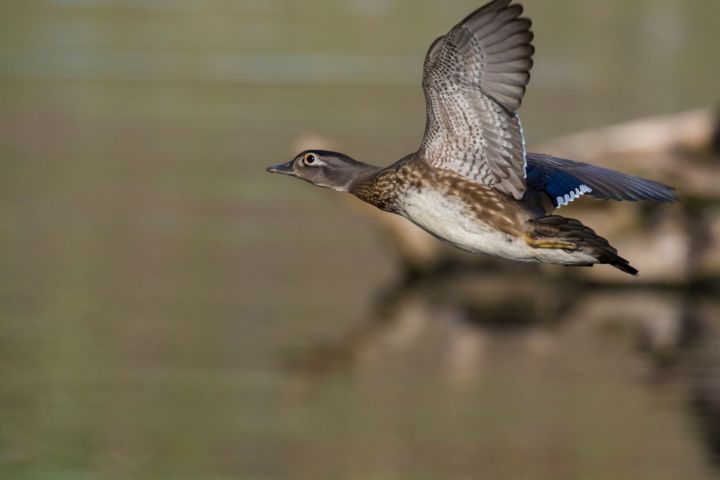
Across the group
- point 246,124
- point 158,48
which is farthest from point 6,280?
point 158,48

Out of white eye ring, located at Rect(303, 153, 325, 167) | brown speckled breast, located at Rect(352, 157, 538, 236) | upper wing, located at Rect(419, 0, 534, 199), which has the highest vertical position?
upper wing, located at Rect(419, 0, 534, 199)

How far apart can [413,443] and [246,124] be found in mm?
20305

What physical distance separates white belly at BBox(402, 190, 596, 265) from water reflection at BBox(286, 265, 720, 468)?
9.96 metres

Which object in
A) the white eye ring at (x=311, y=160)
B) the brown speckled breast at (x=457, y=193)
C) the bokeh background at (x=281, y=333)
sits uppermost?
the white eye ring at (x=311, y=160)

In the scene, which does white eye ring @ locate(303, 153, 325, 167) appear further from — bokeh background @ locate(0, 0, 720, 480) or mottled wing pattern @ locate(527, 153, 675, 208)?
bokeh background @ locate(0, 0, 720, 480)

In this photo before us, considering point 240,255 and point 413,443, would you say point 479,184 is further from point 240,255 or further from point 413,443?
point 240,255

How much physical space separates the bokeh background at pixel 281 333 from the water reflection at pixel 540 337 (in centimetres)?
3

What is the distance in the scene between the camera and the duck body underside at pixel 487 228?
25.0 feet

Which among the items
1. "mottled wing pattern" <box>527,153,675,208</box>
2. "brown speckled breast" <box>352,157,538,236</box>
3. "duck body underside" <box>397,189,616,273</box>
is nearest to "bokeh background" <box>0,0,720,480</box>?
"mottled wing pattern" <box>527,153,675,208</box>

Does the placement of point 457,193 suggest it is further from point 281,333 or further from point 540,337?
point 540,337

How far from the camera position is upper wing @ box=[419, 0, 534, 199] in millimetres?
7336

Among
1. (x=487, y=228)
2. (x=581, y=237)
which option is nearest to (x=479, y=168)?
(x=487, y=228)

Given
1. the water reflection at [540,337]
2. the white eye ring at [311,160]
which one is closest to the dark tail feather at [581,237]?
the white eye ring at [311,160]

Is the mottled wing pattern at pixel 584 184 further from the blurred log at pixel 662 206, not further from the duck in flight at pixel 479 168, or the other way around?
the blurred log at pixel 662 206
